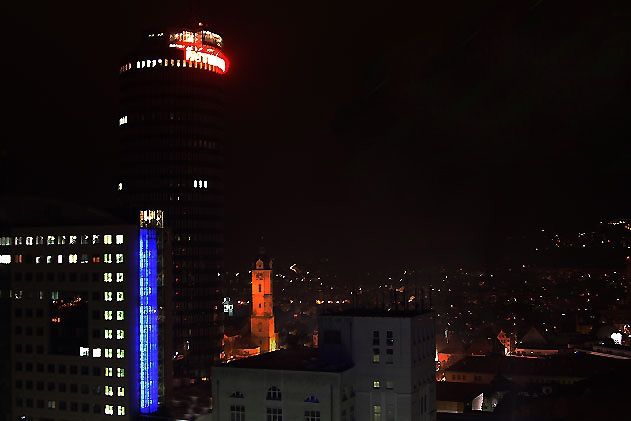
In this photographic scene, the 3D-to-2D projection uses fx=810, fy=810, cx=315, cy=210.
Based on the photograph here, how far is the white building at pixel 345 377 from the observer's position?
38.1 feet

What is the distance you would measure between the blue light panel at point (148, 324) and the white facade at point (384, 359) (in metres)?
5.12

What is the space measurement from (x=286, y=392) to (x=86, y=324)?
Answer: 6211 mm

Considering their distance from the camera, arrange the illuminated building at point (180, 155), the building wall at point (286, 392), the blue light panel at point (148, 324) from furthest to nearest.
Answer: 1. the illuminated building at point (180, 155)
2. the blue light panel at point (148, 324)
3. the building wall at point (286, 392)

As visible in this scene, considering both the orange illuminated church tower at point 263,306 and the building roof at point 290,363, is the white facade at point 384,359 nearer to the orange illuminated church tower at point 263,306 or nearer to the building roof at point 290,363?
the building roof at point 290,363

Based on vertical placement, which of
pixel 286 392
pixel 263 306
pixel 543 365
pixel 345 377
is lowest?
pixel 543 365

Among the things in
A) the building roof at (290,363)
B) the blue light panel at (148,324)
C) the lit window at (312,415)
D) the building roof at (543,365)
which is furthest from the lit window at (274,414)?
the building roof at (543,365)

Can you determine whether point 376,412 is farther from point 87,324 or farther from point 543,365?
point 543,365

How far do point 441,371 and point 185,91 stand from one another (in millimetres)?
12496

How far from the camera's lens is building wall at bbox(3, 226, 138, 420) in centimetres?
1599

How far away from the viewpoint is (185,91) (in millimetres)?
26344

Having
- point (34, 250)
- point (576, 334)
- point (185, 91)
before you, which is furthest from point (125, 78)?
point (576, 334)

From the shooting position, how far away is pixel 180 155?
2630 centimetres

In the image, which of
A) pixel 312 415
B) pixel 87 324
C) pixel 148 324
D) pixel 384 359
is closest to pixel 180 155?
pixel 148 324

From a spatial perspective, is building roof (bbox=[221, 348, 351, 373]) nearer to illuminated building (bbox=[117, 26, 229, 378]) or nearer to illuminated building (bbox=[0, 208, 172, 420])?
illuminated building (bbox=[0, 208, 172, 420])
